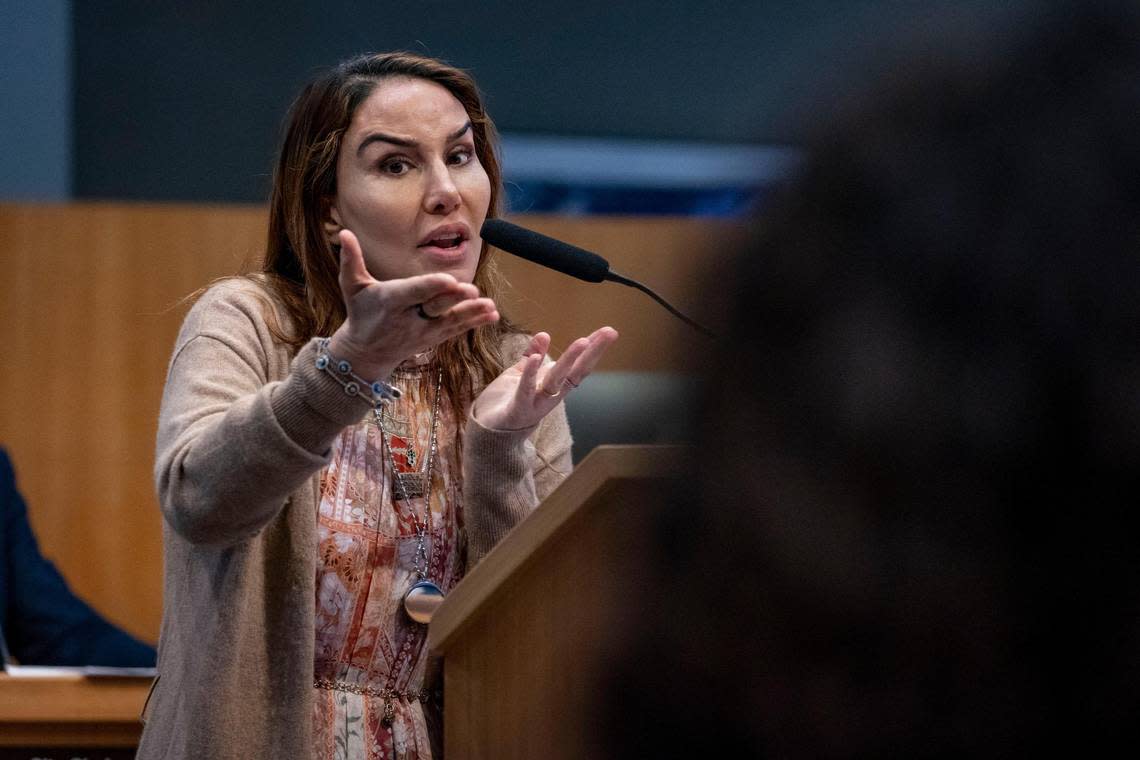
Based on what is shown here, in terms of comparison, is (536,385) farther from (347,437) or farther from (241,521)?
(241,521)

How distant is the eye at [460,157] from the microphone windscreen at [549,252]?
290mm

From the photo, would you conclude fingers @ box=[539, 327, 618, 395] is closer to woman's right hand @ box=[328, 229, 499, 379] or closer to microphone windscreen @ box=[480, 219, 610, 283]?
microphone windscreen @ box=[480, 219, 610, 283]

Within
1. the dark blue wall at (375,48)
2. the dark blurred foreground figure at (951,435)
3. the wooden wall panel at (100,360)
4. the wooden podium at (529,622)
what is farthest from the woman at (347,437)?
the dark blue wall at (375,48)

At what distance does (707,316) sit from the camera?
0.30 meters

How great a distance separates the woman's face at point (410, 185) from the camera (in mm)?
1501

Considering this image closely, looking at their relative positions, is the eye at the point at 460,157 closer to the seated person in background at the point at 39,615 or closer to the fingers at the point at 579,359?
the fingers at the point at 579,359

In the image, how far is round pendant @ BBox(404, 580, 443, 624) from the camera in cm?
129

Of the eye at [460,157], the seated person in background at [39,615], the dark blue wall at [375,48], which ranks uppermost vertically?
the dark blue wall at [375,48]

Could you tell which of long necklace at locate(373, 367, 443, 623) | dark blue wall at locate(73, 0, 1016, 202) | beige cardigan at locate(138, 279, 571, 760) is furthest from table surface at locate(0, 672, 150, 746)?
dark blue wall at locate(73, 0, 1016, 202)

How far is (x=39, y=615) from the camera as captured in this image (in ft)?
8.03

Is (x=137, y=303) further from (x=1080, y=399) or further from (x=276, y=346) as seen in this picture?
(x=1080, y=399)

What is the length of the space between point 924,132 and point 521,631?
33.8 inches

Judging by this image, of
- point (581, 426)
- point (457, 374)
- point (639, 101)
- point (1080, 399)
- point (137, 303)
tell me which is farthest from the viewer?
point (639, 101)

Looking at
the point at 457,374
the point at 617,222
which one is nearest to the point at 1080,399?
the point at 457,374
